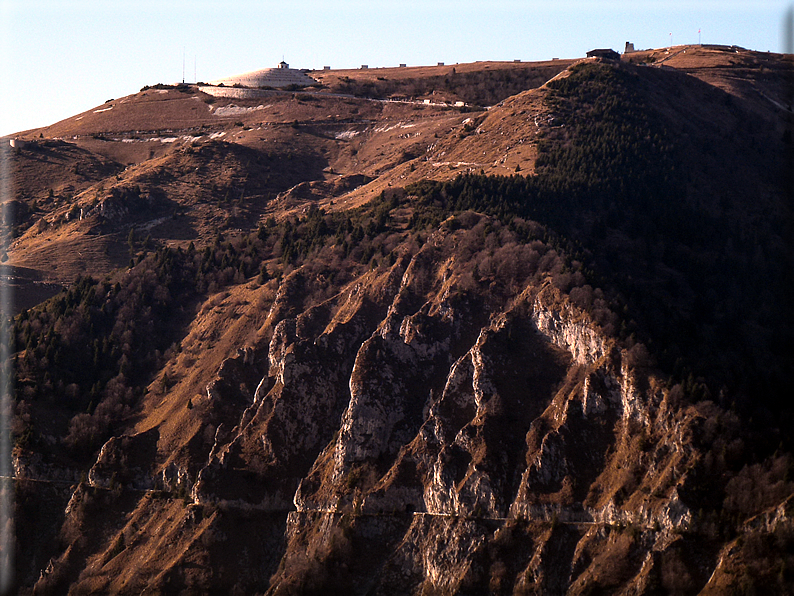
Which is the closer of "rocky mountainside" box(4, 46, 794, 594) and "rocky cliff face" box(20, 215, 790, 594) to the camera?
"rocky cliff face" box(20, 215, 790, 594)

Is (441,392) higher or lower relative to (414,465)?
higher

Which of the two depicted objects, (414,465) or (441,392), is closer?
(414,465)

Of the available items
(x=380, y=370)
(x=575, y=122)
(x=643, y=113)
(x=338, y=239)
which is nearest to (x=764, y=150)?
(x=643, y=113)

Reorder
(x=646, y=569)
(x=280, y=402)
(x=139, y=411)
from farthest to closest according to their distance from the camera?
1. (x=139, y=411)
2. (x=280, y=402)
3. (x=646, y=569)

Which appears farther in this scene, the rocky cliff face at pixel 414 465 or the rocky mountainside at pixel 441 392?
the rocky mountainside at pixel 441 392

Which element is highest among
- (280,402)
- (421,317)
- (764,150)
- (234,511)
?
(764,150)

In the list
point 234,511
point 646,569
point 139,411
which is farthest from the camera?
point 139,411

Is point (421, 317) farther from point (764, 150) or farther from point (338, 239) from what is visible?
point (764, 150)

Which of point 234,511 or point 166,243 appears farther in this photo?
point 166,243
